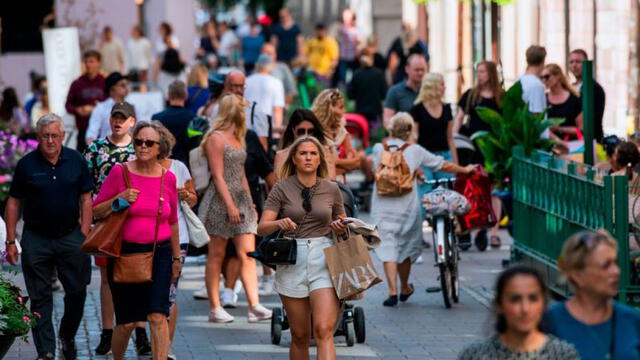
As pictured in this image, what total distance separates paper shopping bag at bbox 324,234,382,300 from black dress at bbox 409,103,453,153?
628 centimetres

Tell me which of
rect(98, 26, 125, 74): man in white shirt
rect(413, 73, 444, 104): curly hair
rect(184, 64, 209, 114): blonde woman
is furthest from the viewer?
rect(98, 26, 125, 74): man in white shirt

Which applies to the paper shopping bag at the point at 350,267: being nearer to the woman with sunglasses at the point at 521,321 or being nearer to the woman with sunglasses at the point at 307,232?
the woman with sunglasses at the point at 307,232

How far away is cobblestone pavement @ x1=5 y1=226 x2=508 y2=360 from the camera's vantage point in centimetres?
1130

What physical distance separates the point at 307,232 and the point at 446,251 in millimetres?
3924

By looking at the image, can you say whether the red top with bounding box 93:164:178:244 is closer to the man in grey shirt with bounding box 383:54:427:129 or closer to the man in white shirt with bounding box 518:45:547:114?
the man in white shirt with bounding box 518:45:547:114

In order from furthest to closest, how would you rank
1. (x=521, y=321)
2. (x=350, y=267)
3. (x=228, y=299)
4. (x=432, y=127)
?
1. (x=432, y=127)
2. (x=228, y=299)
3. (x=350, y=267)
4. (x=521, y=321)

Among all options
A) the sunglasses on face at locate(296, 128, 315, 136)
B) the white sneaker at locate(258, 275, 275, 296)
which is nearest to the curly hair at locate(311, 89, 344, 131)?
the sunglasses on face at locate(296, 128, 315, 136)

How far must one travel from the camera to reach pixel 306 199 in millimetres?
9727

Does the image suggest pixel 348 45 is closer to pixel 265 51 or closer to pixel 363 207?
pixel 265 51

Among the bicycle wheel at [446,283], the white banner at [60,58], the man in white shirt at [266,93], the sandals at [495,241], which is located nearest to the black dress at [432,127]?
the sandals at [495,241]

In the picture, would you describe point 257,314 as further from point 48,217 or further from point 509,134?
point 509,134

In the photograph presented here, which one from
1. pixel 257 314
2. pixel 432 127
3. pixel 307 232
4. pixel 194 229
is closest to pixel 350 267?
pixel 307 232

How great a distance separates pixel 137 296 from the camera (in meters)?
9.98

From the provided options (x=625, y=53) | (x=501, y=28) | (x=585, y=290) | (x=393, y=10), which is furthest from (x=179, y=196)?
(x=393, y=10)
